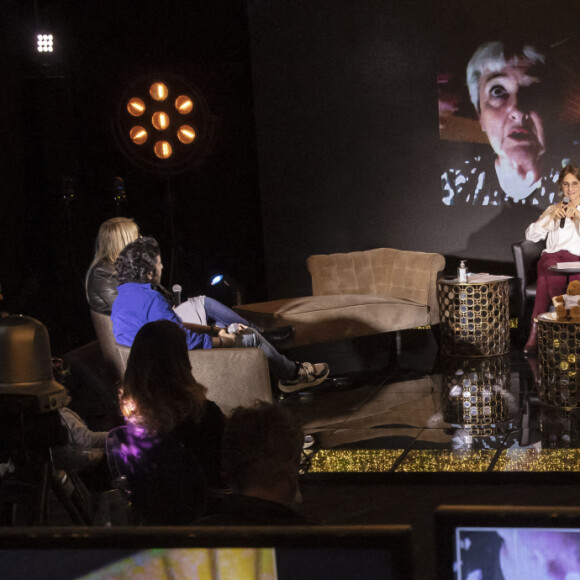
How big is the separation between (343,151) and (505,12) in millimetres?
1841

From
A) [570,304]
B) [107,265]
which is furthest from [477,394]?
[107,265]

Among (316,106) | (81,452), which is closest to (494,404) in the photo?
(81,452)

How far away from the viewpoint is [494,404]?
4.98 meters

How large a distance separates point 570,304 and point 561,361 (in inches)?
13.6

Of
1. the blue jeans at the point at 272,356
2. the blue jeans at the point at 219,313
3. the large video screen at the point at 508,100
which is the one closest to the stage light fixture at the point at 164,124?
the blue jeans at the point at 219,313

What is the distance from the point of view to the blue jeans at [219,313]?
5.41m

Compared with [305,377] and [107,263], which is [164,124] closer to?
[107,263]

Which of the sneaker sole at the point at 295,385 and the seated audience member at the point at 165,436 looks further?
the sneaker sole at the point at 295,385

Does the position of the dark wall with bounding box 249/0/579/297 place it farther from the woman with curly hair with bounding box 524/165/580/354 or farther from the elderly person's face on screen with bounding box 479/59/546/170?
the woman with curly hair with bounding box 524/165/580/354

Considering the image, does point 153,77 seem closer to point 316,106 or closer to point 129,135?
point 129,135

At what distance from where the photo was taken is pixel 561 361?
4.86 meters

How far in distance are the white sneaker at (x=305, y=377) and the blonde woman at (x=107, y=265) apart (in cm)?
130

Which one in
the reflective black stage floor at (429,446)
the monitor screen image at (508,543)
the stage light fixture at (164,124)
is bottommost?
the reflective black stage floor at (429,446)

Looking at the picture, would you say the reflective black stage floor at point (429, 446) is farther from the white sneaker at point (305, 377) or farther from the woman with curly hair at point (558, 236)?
the woman with curly hair at point (558, 236)
